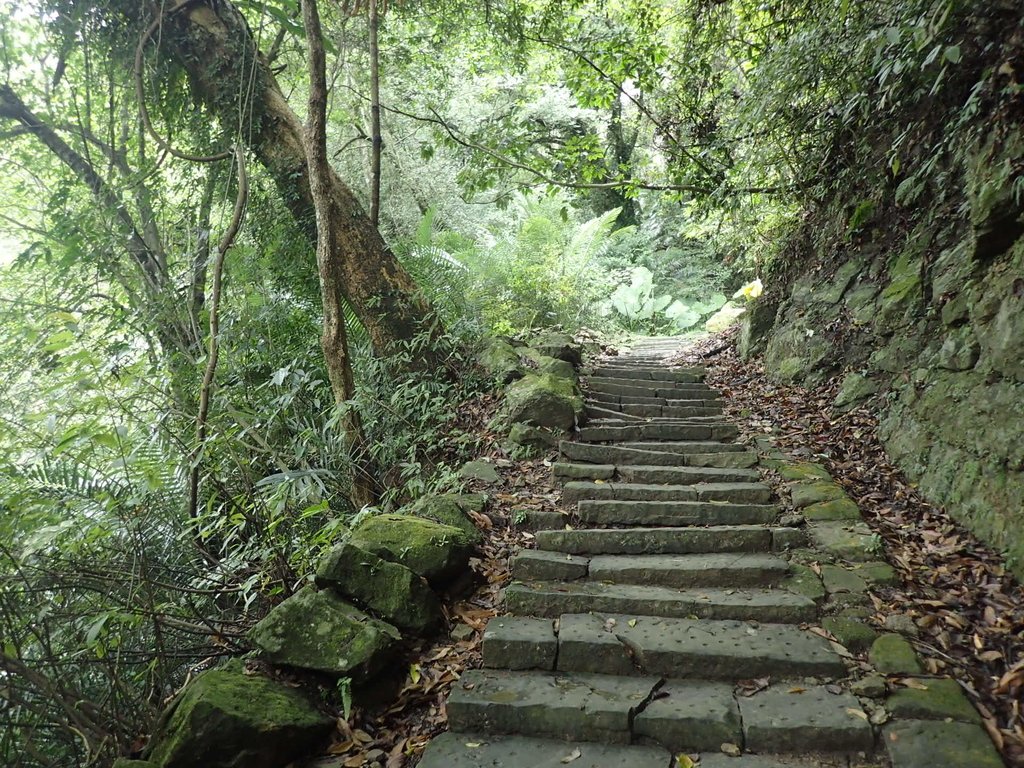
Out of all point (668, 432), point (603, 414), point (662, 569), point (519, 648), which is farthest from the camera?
point (603, 414)

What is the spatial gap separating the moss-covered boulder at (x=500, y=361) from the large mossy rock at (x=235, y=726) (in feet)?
11.6

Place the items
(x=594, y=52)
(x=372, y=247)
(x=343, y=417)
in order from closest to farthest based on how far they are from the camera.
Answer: (x=343, y=417) → (x=372, y=247) → (x=594, y=52)

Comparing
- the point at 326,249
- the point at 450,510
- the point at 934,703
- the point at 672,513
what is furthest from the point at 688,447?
the point at 326,249

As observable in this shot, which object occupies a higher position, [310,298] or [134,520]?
[310,298]

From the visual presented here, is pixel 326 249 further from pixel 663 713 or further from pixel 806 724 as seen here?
pixel 806 724

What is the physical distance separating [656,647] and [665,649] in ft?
0.14

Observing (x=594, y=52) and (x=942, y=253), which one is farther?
(x=594, y=52)

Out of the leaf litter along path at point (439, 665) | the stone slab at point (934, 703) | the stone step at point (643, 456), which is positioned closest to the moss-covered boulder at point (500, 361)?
the stone step at point (643, 456)

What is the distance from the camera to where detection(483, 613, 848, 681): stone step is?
273 centimetres

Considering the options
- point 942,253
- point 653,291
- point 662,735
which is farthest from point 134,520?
point 653,291

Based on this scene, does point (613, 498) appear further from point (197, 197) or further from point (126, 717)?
point (197, 197)

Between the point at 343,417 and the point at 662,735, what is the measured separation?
2974 millimetres

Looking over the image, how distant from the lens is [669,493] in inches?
163

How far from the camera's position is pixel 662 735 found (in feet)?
8.06
